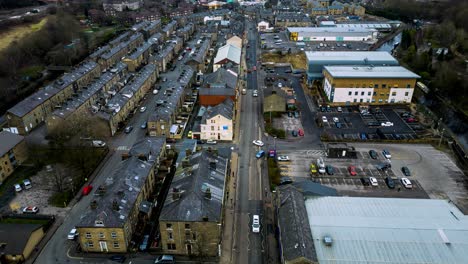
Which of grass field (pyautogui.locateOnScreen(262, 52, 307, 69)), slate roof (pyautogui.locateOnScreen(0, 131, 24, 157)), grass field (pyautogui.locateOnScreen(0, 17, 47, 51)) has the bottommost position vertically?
grass field (pyautogui.locateOnScreen(262, 52, 307, 69))

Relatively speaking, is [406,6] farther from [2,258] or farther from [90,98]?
[2,258]

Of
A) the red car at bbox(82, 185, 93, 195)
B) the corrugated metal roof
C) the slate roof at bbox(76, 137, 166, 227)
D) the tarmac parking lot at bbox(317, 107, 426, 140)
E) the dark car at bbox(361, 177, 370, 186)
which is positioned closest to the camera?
the corrugated metal roof

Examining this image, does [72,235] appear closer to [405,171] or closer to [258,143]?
[258,143]

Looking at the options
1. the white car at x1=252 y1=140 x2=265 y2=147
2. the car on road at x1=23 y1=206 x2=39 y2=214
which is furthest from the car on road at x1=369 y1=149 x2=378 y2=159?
the car on road at x1=23 y1=206 x2=39 y2=214

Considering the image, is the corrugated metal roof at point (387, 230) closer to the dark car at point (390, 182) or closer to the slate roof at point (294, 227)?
the slate roof at point (294, 227)

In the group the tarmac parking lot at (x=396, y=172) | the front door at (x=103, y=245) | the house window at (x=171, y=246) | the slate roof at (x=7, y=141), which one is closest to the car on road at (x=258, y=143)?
the tarmac parking lot at (x=396, y=172)

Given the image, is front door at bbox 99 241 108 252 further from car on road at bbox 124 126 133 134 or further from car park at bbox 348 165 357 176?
car park at bbox 348 165 357 176
